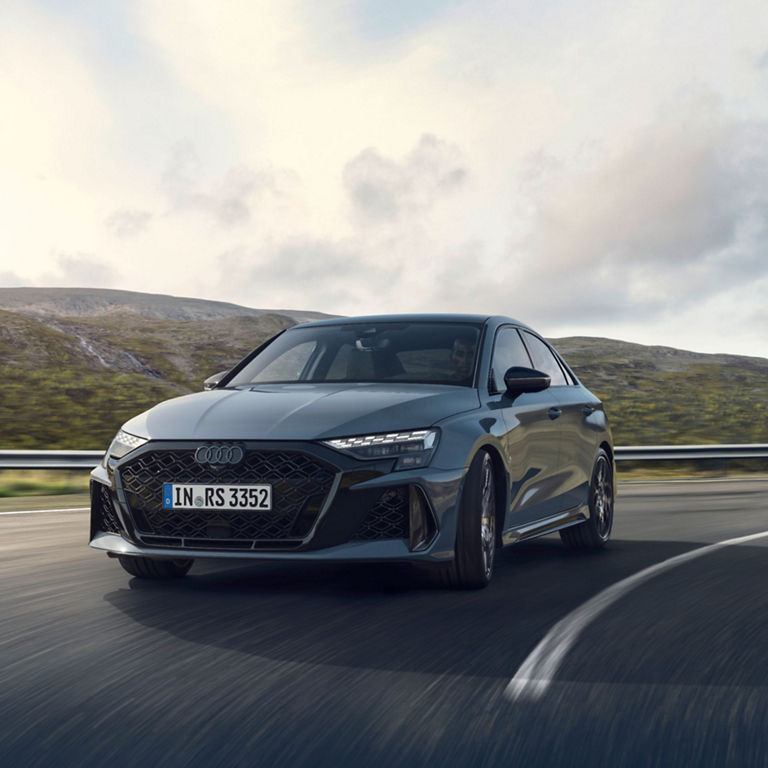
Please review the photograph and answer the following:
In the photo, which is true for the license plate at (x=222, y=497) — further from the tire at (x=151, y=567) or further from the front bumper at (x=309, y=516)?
the tire at (x=151, y=567)

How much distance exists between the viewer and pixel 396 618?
581cm

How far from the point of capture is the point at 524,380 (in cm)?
716

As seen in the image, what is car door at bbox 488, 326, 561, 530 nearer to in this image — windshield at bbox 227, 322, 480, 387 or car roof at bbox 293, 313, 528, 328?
car roof at bbox 293, 313, 528, 328

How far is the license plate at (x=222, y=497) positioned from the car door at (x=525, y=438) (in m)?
1.67

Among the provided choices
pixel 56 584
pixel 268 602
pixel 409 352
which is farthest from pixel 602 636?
pixel 56 584

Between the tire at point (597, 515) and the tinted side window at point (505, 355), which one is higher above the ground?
the tinted side window at point (505, 355)

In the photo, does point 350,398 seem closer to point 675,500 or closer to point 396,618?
point 396,618

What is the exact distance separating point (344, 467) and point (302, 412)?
0.47 meters

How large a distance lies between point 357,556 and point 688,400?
163 feet

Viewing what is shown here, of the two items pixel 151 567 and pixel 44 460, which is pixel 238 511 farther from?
pixel 44 460

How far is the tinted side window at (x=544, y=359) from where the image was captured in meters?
8.54

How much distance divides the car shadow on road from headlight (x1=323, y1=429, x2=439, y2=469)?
2.46ft

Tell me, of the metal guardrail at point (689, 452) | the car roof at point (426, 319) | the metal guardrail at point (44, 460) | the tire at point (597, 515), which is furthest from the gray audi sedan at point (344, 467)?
the metal guardrail at point (689, 452)

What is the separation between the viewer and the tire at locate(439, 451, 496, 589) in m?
6.35
